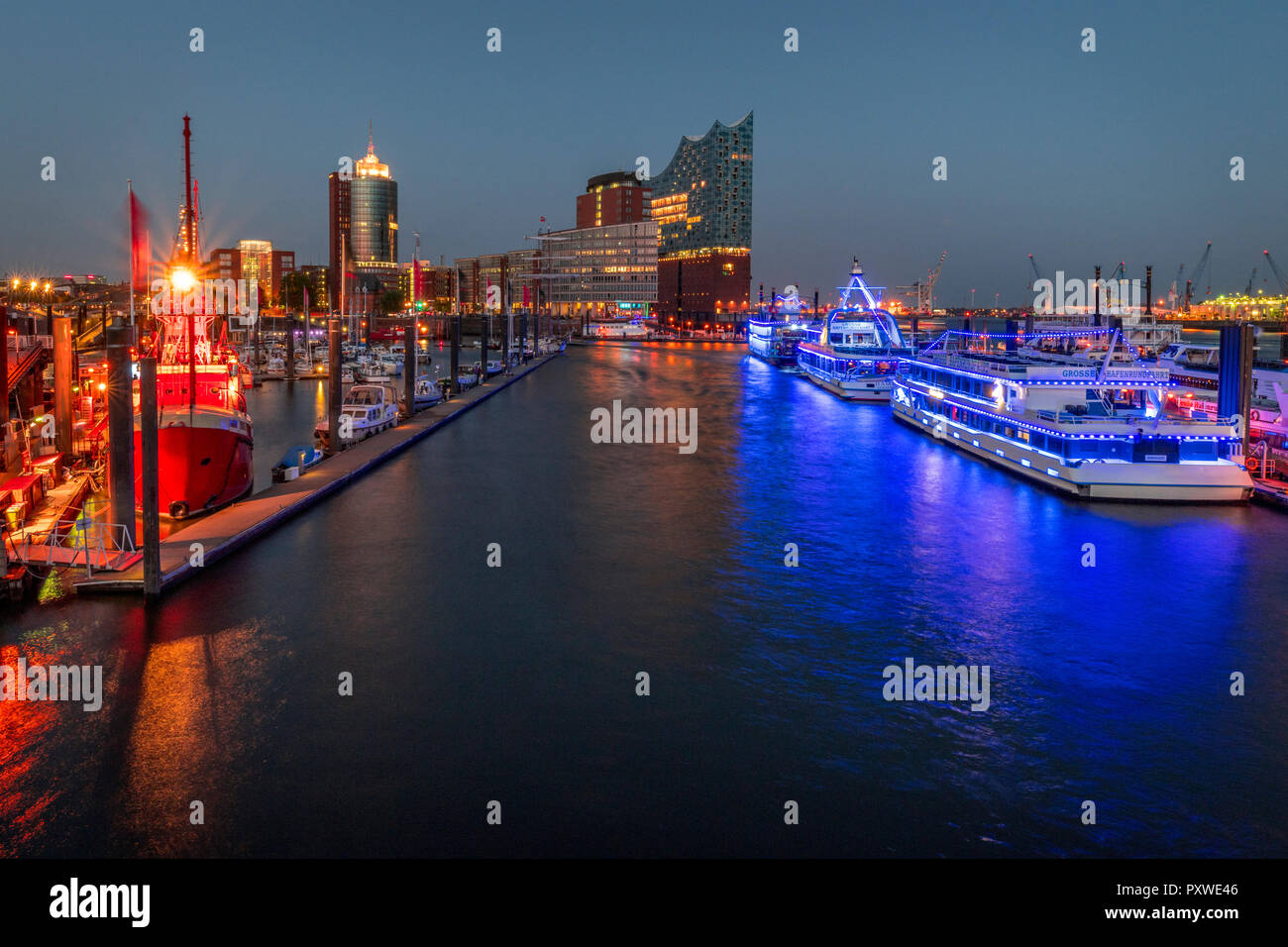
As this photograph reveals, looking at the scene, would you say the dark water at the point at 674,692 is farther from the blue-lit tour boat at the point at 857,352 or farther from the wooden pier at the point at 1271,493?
the blue-lit tour boat at the point at 857,352

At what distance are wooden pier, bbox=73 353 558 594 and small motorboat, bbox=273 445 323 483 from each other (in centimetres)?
30

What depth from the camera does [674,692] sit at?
12375 millimetres

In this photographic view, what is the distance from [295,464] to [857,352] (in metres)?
Answer: 45.0

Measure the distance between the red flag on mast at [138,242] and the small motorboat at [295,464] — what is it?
6.21 metres

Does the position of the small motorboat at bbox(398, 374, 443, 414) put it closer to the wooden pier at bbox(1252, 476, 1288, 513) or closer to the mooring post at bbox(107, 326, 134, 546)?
the mooring post at bbox(107, 326, 134, 546)

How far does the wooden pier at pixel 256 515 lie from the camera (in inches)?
639

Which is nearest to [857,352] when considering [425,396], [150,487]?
[425,396]

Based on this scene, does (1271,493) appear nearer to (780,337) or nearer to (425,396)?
(425,396)

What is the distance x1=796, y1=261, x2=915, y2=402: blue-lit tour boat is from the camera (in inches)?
2356

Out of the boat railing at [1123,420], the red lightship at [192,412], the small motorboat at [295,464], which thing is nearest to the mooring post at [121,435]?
the red lightship at [192,412]
